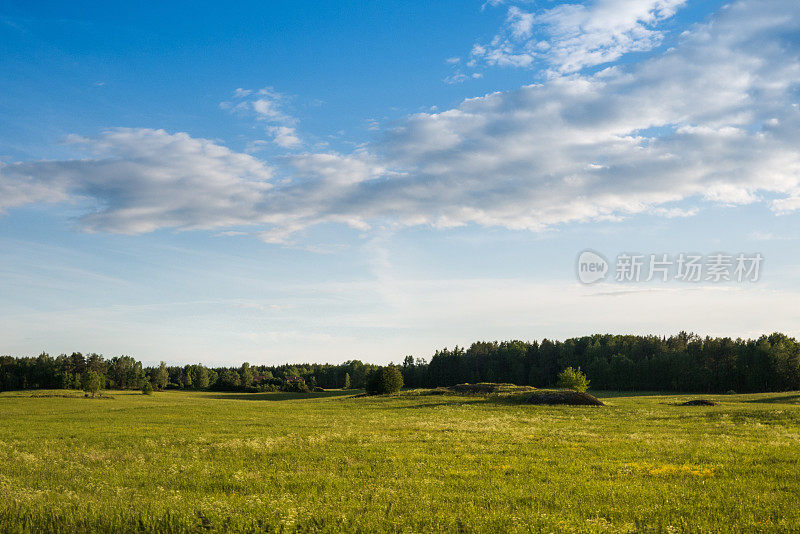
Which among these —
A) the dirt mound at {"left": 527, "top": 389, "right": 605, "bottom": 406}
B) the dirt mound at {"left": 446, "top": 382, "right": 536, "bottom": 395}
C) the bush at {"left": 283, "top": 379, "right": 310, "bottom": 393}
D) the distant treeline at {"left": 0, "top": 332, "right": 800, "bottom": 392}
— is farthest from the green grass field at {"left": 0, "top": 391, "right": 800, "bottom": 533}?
the bush at {"left": 283, "top": 379, "right": 310, "bottom": 393}

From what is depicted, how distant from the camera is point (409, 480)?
1664 cm

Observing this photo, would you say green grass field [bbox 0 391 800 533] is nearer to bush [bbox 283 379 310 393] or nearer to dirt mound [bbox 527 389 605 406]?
dirt mound [bbox 527 389 605 406]

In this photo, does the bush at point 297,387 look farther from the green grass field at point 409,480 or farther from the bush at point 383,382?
the green grass field at point 409,480

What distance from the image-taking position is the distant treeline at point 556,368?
115375 millimetres

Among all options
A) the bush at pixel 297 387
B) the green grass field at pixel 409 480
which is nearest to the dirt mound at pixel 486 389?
the green grass field at pixel 409 480

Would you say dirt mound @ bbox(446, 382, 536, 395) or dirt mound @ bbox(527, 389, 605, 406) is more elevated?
dirt mound @ bbox(527, 389, 605, 406)

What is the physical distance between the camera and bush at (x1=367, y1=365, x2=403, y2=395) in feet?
295

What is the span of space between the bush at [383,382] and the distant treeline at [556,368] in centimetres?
963

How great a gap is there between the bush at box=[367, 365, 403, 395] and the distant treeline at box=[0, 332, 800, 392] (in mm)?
9634

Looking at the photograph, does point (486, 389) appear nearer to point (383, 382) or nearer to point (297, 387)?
point (383, 382)

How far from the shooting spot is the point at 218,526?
444 inches

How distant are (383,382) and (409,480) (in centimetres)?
7468

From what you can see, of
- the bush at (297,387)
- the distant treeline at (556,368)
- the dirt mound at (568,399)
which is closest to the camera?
the dirt mound at (568,399)

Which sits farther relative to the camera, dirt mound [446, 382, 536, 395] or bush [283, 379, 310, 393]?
bush [283, 379, 310, 393]
